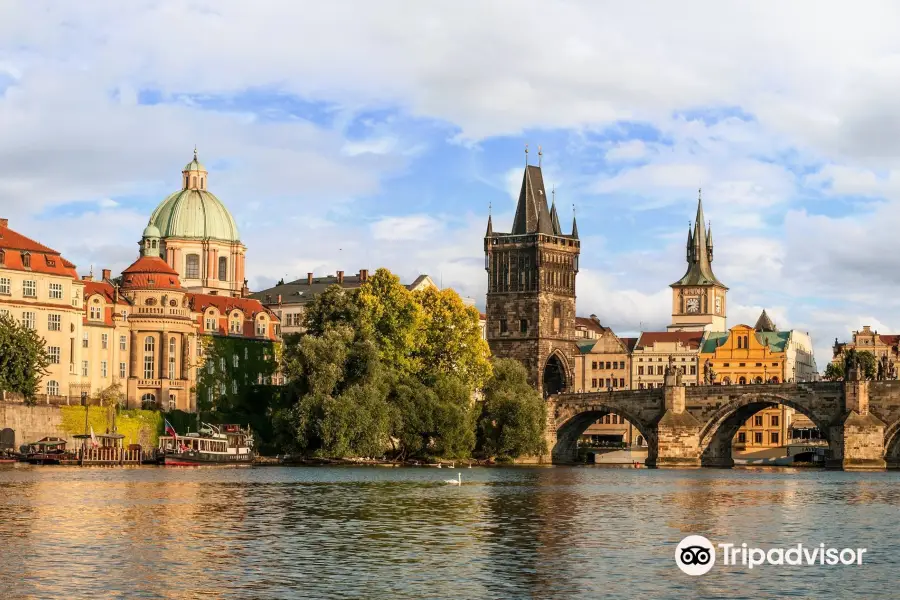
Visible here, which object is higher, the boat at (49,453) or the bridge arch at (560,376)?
the bridge arch at (560,376)

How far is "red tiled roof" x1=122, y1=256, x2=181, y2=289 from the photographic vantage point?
468 ft

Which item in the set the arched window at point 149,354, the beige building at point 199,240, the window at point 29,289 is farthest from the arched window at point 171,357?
the beige building at point 199,240

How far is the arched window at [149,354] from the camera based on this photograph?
14125 centimetres

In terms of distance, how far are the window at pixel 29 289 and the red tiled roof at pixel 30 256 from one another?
41.9 inches

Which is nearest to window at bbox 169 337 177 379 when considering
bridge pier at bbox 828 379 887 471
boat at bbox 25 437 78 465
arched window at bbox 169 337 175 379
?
arched window at bbox 169 337 175 379

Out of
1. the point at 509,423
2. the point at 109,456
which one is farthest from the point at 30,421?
the point at 509,423

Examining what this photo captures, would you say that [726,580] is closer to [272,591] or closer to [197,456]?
[272,591]

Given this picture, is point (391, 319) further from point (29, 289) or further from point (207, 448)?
point (29, 289)

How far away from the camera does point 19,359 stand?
394 feet

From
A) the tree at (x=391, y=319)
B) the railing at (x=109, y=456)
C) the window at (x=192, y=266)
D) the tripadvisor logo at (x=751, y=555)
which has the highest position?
the window at (x=192, y=266)

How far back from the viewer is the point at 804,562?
168 feet

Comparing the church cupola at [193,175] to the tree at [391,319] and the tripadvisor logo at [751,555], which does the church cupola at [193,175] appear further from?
the tripadvisor logo at [751,555]

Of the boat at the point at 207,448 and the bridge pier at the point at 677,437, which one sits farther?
the bridge pier at the point at 677,437

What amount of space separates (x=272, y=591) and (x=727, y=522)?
28.9m
